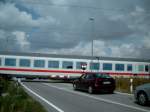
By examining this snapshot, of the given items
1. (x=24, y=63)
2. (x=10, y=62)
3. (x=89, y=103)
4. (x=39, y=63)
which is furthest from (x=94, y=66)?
(x=89, y=103)

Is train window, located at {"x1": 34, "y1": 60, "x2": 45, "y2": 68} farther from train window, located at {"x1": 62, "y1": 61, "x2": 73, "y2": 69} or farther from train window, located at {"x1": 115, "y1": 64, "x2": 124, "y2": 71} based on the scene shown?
train window, located at {"x1": 115, "y1": 64, "x2": 124, "y2": 71}

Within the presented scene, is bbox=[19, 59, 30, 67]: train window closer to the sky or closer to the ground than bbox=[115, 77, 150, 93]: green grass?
closer to the sky

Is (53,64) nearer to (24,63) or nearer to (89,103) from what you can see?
(24,63)

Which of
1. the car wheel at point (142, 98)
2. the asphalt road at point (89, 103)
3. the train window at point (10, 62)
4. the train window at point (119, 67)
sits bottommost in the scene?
the asphalt road at point (89, 103)

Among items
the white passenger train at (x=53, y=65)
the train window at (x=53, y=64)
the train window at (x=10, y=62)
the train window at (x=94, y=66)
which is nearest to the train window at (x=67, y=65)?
the white passenger train at (x=53, y=65)

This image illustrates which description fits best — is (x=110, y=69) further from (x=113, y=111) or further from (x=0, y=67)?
(x=113, y=111)

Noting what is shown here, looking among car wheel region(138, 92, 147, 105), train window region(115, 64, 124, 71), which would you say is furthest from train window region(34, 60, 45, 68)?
car wheel region(138, 92, 147, 105)

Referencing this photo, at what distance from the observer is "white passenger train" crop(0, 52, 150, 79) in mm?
35688

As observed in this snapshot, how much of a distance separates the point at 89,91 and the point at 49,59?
56.3 feet

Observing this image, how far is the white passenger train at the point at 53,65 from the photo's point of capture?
35688 millimetres

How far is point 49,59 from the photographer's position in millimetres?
36906

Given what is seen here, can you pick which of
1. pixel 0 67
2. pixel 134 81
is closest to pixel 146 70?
pixel 134 81

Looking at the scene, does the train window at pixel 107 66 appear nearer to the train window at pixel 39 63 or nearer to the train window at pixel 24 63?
the train window at pixel 39 63

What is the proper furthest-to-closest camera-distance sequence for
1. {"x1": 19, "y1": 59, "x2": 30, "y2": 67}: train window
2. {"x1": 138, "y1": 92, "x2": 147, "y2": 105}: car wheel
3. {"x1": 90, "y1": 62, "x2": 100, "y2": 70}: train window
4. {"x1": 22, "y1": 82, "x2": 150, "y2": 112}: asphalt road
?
{"x1": 90, "y1": 62, "x2": 100, "y2": 70}: train window, {"x1": 19, "y1": 59, "x2": 30, "y2": 67}: train window, {"x1": 138, "y1": 92, "x2": 147, "y2": 105}: car wheel, {"x1": 22, "y1": 82, "x2": 150, "y2": 112}: asphalt road
